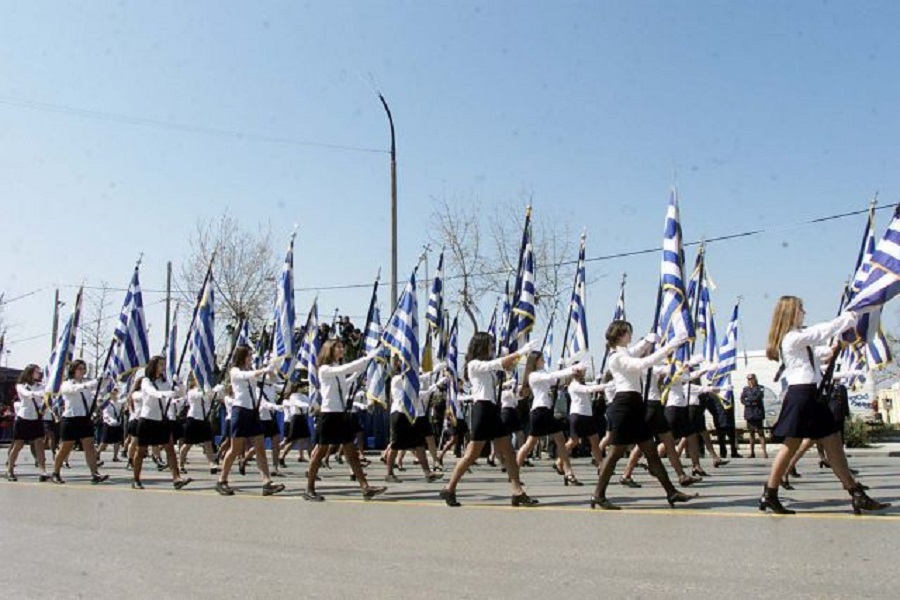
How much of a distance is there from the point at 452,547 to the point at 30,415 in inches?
407

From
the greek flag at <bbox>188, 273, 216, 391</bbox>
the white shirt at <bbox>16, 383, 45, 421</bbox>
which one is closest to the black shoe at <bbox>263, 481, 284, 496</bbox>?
the greek flag at <bbox>188, 273, 216, 391</bbox>

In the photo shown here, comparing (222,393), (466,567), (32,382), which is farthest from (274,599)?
(222,393)

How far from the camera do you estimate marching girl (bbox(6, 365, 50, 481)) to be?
570 inches

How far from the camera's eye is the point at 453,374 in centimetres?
1770

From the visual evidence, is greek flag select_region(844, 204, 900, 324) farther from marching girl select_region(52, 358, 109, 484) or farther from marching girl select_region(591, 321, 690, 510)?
marching girl select_region(52, 358, 109, 484)

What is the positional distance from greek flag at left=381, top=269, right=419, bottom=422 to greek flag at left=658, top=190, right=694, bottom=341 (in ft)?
11.7

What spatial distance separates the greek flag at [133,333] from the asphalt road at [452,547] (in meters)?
4.91

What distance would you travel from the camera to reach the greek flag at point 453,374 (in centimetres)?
1720

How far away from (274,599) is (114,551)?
2.44 meters

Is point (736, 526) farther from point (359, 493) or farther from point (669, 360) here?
point (359, 493)

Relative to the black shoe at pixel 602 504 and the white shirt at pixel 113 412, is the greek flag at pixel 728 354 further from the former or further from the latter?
the white shirt at pixel 113 412

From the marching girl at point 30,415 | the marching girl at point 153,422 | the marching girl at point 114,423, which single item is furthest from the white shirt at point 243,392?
the marching girl at point 114,423

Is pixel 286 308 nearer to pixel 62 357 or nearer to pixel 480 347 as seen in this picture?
pixel 62 357

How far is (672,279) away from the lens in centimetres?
1086
